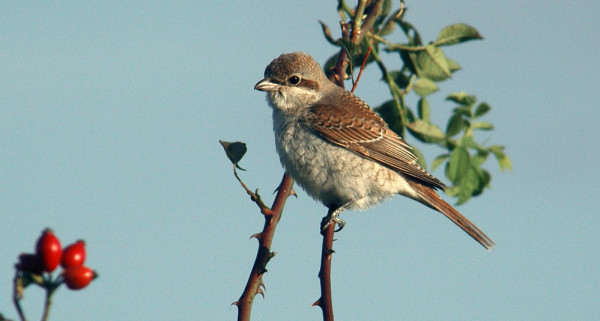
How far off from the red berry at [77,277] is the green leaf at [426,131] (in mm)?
2293

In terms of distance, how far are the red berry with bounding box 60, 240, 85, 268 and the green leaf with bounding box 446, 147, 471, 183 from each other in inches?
82.1

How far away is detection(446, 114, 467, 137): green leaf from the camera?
3.54 m

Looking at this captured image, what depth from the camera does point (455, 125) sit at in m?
3.54

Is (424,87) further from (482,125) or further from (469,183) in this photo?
(469,183)

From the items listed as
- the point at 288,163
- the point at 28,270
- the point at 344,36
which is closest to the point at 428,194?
the point at 288,163

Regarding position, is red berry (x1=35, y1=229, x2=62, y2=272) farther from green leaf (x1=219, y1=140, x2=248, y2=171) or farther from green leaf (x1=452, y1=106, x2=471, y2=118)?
green leaf (x1=452, y1=106, x2=471, y2=118)

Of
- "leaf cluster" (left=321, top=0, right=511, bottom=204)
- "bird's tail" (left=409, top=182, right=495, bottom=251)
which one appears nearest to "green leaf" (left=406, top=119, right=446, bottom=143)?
"leaf cluster" (left=321, top=0, right=511, bottom=204)

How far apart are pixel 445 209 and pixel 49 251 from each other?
3.70 m

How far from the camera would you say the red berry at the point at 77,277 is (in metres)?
1.49

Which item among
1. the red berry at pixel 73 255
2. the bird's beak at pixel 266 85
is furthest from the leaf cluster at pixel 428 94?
the red berry at pixel 73 255

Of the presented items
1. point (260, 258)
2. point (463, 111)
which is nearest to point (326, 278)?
point (260, 258)

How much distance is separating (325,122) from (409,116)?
3.80 feet

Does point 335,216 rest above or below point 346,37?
below

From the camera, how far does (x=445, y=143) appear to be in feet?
11.5
